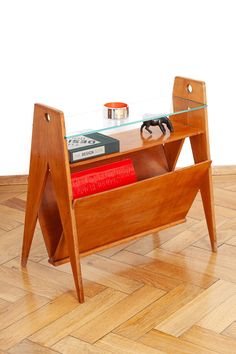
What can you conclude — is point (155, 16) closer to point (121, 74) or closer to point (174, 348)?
point (121, 74)

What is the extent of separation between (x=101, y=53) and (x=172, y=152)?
923 millimetres

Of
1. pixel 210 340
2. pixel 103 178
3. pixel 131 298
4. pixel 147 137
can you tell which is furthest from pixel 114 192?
pixel 210 340

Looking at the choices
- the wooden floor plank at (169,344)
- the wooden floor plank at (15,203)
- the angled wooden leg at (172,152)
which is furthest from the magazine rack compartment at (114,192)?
the wooden floor plank at (15,203)

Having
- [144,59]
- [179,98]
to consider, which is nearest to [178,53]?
[144,59]

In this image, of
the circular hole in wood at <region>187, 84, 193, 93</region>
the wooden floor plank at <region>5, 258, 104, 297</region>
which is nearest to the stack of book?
the circular hole in wood at <region>187, 84, 193, 93</region>

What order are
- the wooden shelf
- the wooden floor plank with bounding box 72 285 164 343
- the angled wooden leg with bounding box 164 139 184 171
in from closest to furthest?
1. the wooden floor plank with bounding box 72 285 164 343
2. the wooden shelf
3. the angled wooden leg with bounding box 164 139 184 171

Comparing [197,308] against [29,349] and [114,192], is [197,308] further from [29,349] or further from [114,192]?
[29,349]

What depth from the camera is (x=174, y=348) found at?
254 centimetres

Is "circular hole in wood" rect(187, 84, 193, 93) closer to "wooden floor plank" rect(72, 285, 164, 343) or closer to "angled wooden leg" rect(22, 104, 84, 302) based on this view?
"angled wooden leg" rect(22, 104, 84, 302)

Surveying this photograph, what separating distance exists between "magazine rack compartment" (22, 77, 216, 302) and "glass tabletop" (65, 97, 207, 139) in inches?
1.8

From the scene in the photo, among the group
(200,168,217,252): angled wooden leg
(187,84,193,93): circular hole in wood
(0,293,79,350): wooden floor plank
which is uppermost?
(187,84,193,93): circular hole in wood

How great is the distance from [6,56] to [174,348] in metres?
1.96

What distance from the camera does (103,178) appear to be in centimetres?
294

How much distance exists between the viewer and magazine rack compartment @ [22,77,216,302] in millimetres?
2758
